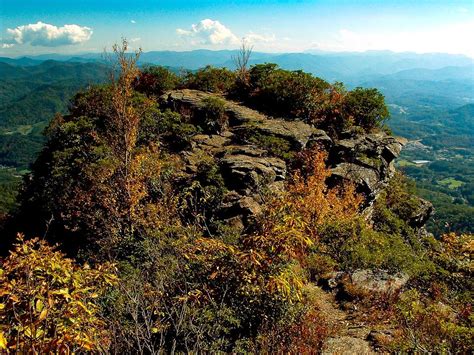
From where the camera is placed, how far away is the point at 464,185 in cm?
18188

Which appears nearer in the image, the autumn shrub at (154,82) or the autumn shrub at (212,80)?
the autumn shrub at (154,82)

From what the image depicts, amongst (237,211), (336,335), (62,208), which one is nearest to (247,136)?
(237,211)

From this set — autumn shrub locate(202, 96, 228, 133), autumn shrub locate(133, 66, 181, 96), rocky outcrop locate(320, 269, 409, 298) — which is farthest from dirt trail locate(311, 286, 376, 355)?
autumn shrub locate(133, 66, 181, 96)

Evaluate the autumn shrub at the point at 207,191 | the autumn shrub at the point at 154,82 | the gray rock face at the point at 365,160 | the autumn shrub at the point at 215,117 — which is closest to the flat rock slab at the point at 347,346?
the autumn shrub at the point at 207,191

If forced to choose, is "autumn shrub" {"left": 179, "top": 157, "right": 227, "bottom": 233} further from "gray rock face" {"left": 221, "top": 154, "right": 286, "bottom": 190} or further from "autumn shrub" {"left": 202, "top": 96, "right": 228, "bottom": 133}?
"autumn shrub" {"left": 202, "top": 96, "right": 228, "bottom": 133}

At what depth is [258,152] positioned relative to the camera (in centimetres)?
2280

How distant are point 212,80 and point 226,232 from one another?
2375cm

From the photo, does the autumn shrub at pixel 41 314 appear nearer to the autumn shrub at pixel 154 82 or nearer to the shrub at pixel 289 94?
the shrub at pixel 289 94

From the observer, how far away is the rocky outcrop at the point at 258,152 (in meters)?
20.4

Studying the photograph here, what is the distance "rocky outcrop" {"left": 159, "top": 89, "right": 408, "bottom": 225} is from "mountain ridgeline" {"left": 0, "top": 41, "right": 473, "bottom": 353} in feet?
0.47

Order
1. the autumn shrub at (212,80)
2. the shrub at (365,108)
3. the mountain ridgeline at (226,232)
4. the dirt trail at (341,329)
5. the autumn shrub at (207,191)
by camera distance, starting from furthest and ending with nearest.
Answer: the autumn shrub at (212,80) < the shrub at (365,108) < the autumn shrub at (207,191) < the dirt trail at (341,329) < the mountain ridgeline at (226,232)

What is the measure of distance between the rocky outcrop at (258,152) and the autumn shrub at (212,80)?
→ 234 centimetres

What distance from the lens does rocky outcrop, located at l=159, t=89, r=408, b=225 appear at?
2039 cm

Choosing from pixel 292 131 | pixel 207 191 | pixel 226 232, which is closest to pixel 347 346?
pixel 226 232
